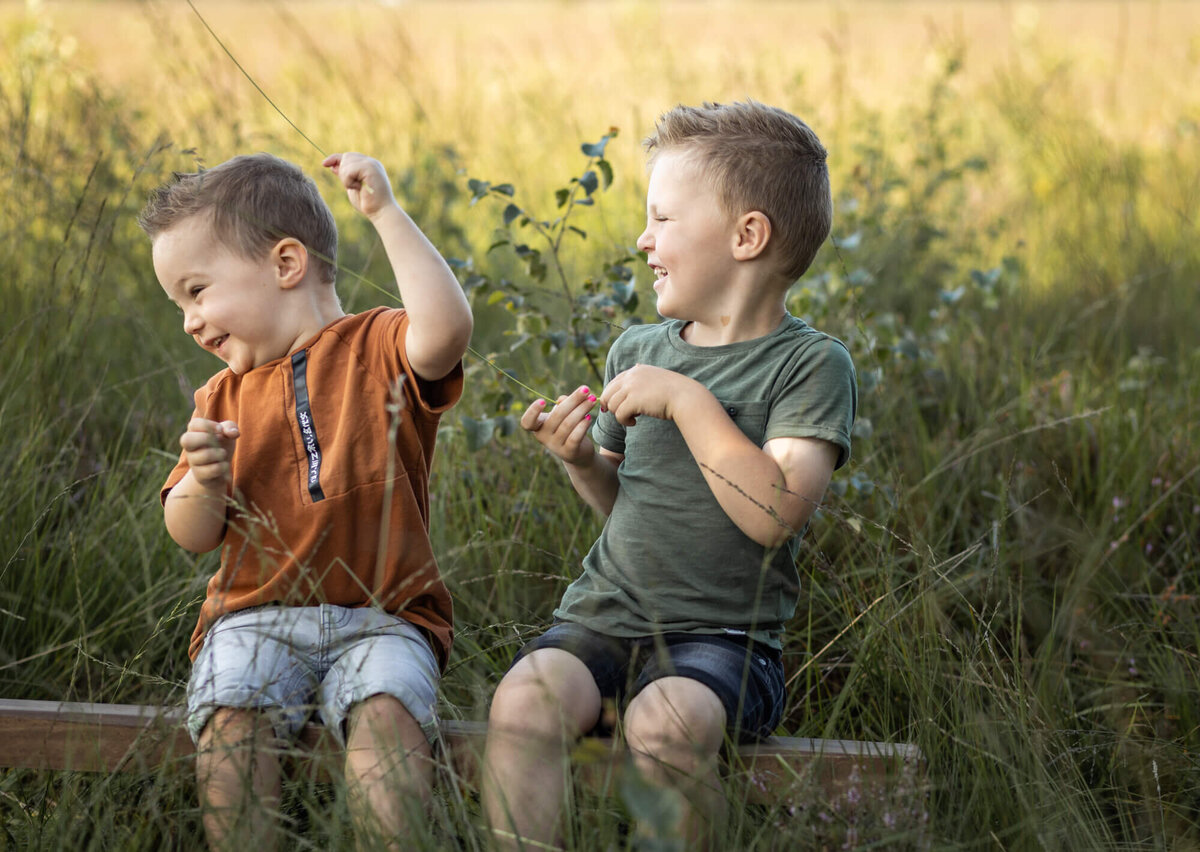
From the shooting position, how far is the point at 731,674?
5.67ft

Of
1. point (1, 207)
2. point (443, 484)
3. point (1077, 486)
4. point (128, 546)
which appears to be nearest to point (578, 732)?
point (443, 484)

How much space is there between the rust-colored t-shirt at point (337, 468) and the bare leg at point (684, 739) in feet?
1.39

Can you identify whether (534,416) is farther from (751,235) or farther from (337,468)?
(751,235)

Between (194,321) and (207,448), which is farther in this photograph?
(194,321)

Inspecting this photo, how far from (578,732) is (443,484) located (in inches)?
39.8

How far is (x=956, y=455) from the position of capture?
2826mm

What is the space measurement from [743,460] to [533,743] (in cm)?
53

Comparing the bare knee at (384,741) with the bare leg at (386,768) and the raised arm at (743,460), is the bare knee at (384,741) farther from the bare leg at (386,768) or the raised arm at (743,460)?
the raised arm at (743,460)

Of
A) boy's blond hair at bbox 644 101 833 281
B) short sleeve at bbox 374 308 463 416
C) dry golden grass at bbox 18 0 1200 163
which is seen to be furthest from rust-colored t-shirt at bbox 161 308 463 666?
dry golden grass at bbox 18 0 1200 163

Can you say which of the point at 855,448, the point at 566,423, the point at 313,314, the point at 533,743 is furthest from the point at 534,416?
the point at 855,448

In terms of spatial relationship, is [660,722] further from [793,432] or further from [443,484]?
[443,484]

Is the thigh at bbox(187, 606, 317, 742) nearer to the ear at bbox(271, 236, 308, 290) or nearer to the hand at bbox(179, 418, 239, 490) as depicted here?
the hand at bbox(179, 418, 239, 490)

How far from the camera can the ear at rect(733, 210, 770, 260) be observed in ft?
6.07

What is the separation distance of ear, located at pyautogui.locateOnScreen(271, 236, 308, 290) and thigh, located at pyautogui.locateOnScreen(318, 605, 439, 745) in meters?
0.56
